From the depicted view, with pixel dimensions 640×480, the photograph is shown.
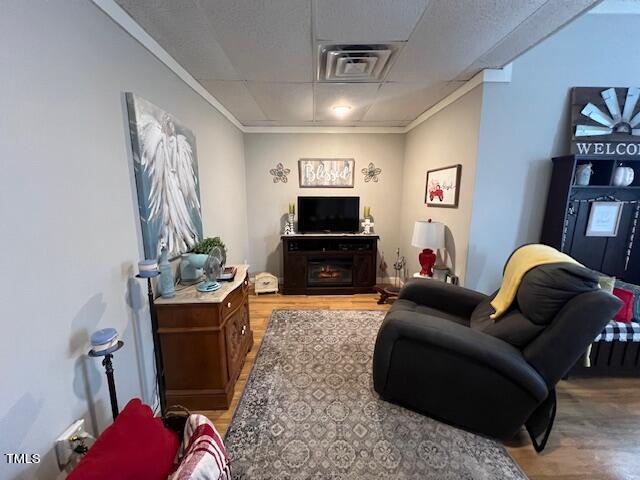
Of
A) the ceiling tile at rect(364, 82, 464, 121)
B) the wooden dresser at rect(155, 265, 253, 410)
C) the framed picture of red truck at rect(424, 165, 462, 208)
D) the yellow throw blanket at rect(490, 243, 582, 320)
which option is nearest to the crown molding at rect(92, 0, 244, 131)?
the wooden dresser at rect(155, 265, 253, 410)

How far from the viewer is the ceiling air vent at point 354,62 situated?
177 centimetres

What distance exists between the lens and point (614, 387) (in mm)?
1917

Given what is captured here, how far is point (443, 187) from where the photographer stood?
8.96ft

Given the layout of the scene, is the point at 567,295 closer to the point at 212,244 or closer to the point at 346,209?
the point at 212,244

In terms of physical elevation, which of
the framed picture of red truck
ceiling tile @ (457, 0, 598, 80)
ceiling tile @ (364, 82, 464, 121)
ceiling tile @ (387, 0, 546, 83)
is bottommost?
the framed picture of red truck

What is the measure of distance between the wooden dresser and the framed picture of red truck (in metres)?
2.22

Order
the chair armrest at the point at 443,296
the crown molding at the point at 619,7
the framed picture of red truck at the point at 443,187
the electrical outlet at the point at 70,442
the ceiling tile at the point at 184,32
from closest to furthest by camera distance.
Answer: the electrical outlet at the point at 70,442 → the ceiling tile at the point at 184,32 → the crown molding at the point at 619,7 → the chair armrest at the point at 443,296 → the framed picture of red truck at the point at 443,187

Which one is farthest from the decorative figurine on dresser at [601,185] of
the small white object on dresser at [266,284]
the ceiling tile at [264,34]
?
the small white object on dresser at [266,284]

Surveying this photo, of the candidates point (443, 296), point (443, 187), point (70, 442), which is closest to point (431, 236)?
point (443, 187)

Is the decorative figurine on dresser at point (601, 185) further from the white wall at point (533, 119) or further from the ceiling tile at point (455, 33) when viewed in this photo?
the ceiling tile at point (455, 33)

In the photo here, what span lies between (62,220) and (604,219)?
3.57 m

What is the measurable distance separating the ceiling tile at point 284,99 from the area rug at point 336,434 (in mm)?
2483

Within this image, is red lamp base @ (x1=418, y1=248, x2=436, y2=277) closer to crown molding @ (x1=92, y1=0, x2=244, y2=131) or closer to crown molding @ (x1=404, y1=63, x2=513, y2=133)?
crown molding @ (x1=404, y1=63, x2=513, y2=133)

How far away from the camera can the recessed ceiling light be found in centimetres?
292
